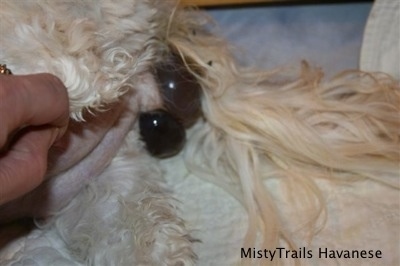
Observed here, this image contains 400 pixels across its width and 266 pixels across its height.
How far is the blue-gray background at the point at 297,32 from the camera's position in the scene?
47.4 inches

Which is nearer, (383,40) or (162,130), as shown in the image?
(162,130)

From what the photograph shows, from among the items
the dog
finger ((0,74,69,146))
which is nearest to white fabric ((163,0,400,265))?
the dog

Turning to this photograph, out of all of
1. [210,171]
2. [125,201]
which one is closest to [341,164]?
[210,171]

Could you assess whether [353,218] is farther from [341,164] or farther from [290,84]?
[290,84]

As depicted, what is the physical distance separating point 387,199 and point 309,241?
0.13 m

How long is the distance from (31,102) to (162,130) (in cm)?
33

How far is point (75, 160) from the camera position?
2.79ft

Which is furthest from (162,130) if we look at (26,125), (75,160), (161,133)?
(26,125)

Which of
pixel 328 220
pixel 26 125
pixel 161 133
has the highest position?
pixel 26 125

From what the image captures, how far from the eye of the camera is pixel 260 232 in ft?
2.93

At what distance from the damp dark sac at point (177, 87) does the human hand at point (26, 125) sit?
0.81 feet

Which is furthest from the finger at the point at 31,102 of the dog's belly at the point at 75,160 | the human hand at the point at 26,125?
the dog's belly at the point at 75,160

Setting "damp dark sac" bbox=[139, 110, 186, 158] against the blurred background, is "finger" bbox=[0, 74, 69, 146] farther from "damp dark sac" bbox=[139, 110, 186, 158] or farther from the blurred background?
the blurred background

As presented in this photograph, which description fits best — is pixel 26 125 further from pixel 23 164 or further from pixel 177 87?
pixel 177 87
